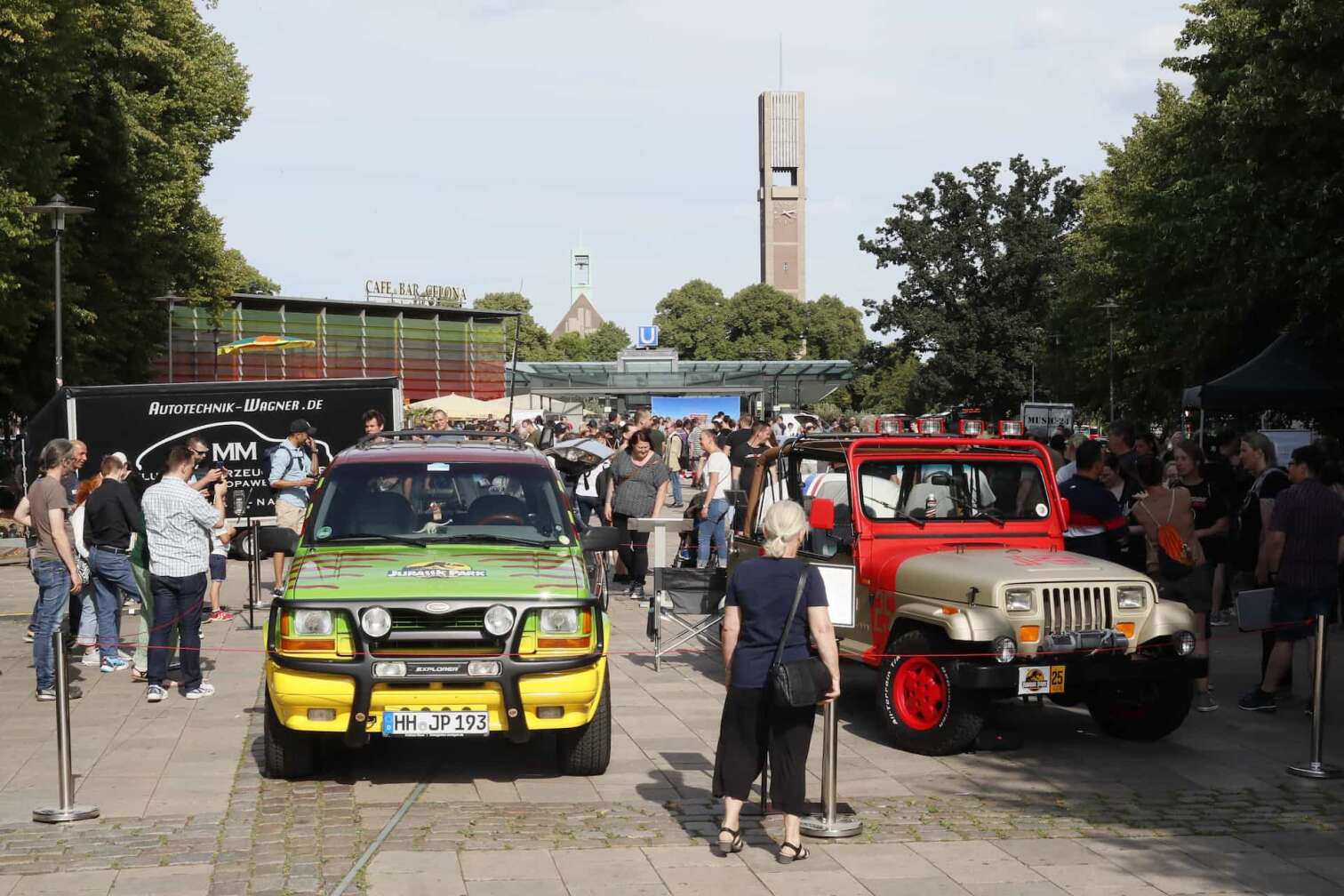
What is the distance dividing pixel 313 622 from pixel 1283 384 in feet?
56.1

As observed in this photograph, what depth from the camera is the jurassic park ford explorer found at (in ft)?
29.9

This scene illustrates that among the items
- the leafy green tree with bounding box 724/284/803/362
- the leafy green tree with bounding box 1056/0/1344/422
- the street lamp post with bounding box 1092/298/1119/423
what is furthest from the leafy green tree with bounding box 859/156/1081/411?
the leafy green tree with bounding box 724/284/803/362

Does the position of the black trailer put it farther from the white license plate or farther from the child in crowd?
the white license plate

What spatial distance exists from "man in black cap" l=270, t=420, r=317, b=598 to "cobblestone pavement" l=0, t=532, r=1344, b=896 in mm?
5716

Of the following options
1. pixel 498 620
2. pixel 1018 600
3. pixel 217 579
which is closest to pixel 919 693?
pixel 1018 600

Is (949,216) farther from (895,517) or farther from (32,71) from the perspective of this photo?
(895,517)

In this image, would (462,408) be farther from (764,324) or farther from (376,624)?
(764,324)

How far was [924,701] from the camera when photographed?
948cm

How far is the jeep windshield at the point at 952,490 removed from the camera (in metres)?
10.5

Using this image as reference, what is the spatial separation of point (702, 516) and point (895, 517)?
784 cm

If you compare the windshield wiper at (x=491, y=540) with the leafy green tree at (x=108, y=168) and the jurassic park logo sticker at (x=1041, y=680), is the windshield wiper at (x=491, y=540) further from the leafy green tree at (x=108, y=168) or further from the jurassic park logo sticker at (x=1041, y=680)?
the leafy green tree at (x=108, y=168)

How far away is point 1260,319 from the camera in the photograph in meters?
28.1

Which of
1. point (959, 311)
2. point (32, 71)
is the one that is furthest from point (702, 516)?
point (959, 311)

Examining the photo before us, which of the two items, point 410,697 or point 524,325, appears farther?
point 524,325
